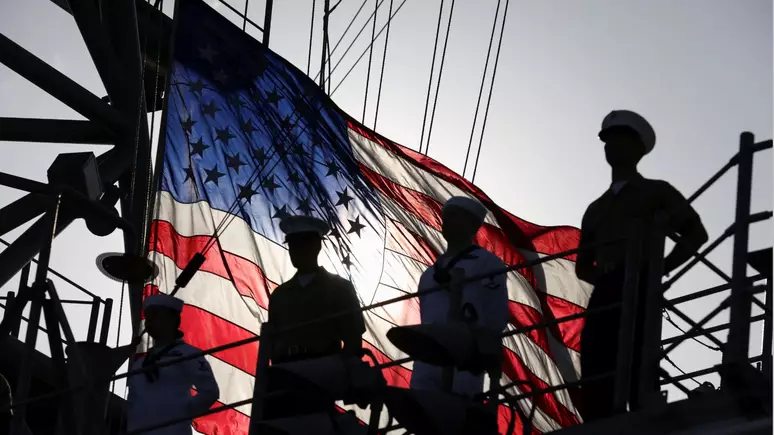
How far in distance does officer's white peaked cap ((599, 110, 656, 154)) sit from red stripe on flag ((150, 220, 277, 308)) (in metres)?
3.86

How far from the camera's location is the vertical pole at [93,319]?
8.37 meters

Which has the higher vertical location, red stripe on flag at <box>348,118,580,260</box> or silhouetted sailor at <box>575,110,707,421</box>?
red stripe on flag at <box>348,118,580,260</box>

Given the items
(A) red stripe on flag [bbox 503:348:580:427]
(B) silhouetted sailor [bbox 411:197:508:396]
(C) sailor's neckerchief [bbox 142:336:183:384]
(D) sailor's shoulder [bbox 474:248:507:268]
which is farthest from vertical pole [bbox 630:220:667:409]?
(A) red stripe on flag [bbox 503:348:580:427]

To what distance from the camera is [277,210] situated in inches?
362

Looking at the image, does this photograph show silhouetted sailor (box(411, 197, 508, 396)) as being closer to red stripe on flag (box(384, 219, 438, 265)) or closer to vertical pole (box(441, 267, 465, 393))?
vertical pole (box(441, 267, 465, 393))

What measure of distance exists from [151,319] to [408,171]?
3667 millimetres

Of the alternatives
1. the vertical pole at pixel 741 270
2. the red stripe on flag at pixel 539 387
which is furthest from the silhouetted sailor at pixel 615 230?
the red stripe on flag at pixel 539 387

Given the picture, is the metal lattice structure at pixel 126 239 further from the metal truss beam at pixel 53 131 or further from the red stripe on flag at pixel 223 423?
the red stripe on flag at pixel 223 423

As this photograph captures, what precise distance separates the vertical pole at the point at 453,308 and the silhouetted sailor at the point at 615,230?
544 millimetres

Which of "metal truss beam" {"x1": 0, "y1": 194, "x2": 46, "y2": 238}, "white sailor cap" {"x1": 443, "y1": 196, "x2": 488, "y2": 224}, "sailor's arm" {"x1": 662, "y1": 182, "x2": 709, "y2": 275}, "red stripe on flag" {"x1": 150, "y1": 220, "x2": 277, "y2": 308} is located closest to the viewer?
"sailor's arm" {"x1": 662, "y1": 182, "x2": 709, "y2": 275}

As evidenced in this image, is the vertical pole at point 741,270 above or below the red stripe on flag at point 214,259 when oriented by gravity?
below

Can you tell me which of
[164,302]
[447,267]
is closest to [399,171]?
[164,302]

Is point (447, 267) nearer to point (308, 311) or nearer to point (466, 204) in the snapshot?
point (466, 204)

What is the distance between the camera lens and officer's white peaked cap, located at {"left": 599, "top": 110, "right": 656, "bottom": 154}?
552 centimetres
